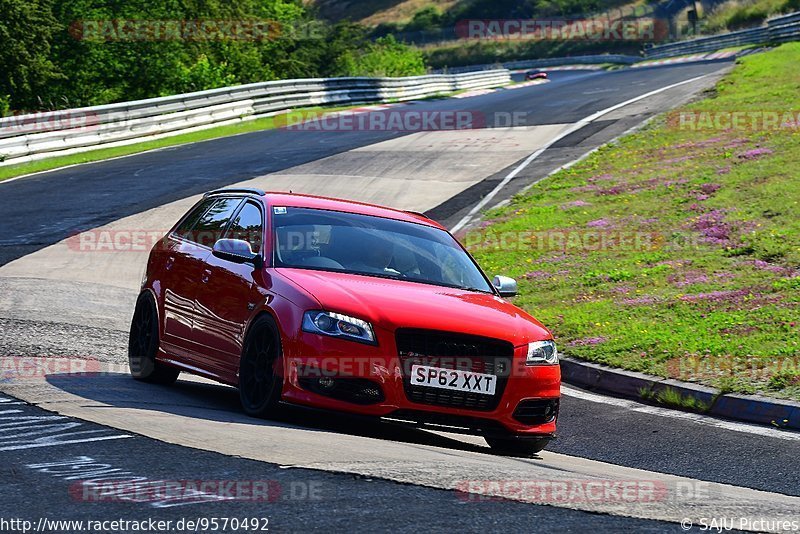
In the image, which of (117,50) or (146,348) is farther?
(117,50)

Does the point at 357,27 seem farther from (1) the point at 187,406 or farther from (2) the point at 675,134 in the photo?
(1) the point at 187,406

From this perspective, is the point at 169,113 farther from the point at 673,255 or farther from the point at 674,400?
the point at 674,400

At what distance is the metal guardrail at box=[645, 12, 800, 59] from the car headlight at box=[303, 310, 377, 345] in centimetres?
4930

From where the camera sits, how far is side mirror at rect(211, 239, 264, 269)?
28.6ft

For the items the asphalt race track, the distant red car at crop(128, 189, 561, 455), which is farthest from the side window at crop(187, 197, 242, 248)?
the asphalt race track

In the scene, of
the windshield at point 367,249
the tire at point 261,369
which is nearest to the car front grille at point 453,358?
the tire at point 261,369

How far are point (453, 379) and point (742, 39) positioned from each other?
61113 millimetres

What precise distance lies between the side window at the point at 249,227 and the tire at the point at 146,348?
1.12 m

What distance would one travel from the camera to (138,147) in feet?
104

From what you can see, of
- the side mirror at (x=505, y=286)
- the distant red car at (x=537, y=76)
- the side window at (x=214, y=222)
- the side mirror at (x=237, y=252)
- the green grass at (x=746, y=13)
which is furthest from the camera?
the distant red car at (x=537, y=76)

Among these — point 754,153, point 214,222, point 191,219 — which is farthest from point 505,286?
point 754,153

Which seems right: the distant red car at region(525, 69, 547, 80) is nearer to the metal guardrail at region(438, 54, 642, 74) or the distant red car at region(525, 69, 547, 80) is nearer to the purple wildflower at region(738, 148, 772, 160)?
the metal guardrail at region(438, 54, 642, 74)

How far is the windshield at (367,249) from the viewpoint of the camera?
884 cm

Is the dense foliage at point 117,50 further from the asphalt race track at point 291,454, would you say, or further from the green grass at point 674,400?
the green grass at point 674,400
